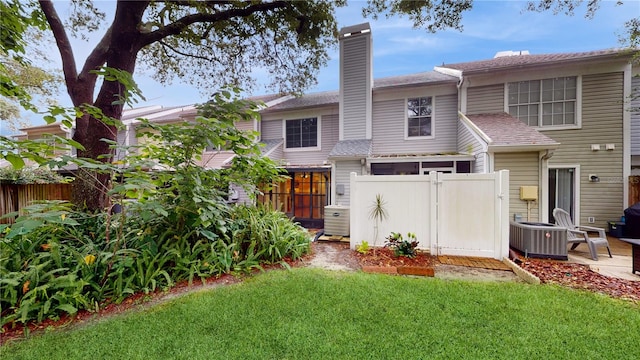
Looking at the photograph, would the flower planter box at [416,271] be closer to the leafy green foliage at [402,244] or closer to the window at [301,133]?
the leafy green foliage at [402,244]

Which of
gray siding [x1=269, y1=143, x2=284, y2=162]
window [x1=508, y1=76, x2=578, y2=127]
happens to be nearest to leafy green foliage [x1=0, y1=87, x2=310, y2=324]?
gray siding [x1=269, y1=143, x2=284, y2=162]

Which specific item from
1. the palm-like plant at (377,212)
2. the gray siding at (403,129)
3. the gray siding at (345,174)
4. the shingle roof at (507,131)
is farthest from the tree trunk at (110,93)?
the shingle roof at (507,131)

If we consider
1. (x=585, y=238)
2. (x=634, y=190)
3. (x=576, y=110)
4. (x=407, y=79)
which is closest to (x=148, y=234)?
(x=585, y=238)

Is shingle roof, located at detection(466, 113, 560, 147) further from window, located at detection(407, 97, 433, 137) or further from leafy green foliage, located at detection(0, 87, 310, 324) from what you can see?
leafy green foliage, located at detection(0, 87, 310, 324)

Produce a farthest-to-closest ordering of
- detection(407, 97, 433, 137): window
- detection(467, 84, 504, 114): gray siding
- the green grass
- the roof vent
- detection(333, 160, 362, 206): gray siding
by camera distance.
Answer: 1. the roof vent
2. detection(407, 97, 433, 137): window
3. detection(333, 160, 362, 206): gray siding
4. detection(467, 84, 504, 114): gray siding
5. the green grass

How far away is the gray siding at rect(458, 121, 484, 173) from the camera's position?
7555 mm

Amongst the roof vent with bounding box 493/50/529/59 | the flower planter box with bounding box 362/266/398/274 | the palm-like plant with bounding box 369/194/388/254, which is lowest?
the flower planter box with bounding box 362/266/398/274

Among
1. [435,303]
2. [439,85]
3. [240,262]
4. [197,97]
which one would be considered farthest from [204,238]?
[439,85]

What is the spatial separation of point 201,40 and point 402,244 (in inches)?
320

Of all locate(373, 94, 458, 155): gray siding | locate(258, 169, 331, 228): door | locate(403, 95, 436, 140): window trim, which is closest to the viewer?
locate(373, 94, 458, 155): gray siding

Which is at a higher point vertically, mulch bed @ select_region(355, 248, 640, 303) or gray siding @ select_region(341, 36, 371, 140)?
gray siding @ select_region(341, 36, 371, 140)

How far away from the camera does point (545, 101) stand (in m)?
8.44

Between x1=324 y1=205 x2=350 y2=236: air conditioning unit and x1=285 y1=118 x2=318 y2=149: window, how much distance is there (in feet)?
14.6

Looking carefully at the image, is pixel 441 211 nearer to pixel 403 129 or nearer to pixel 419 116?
pixel 403 129
